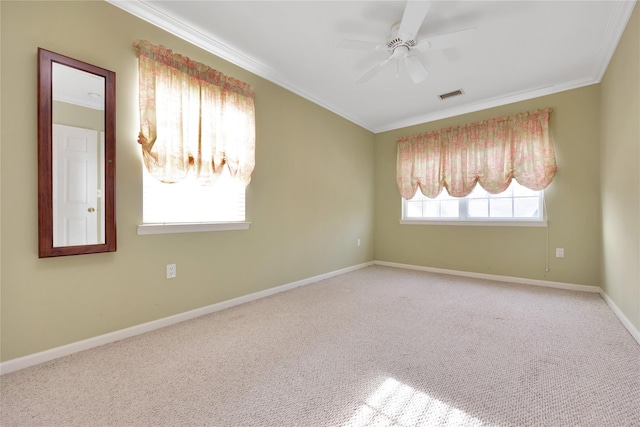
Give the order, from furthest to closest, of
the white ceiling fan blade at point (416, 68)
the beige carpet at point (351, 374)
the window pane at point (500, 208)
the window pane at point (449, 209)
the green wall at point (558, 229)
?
the window pane at point (449, 209) < the window pane at point (500, 208) < the green wall at point (558, 229) < the white ceiling fan blade at point (416, 68) < the beige carpet at point (351, 374)

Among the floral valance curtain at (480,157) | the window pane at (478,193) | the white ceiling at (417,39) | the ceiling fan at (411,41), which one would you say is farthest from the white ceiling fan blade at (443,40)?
the window pane at (478,193)

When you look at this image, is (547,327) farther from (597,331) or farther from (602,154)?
(602,154)

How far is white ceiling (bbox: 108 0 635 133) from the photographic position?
205 centimetres

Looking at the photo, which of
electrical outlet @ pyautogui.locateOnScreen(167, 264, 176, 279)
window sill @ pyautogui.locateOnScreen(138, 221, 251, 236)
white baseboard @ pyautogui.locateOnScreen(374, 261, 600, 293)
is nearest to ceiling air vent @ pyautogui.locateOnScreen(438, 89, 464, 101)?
white baseboard @ pyautogui.locateOnScreen(374, 261, 600, 293)

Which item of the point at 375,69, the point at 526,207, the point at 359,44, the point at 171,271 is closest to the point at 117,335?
the point at 171,271

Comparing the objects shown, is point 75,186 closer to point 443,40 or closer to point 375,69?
point 375,69

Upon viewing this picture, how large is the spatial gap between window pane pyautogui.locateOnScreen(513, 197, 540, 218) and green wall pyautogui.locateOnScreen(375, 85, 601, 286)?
135 mm

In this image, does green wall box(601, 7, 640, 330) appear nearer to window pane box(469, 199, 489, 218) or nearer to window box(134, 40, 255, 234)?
window pane box(469, 199, 489, 218)

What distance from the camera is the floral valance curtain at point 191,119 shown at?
6.66 ft

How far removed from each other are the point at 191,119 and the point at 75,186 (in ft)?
3.16

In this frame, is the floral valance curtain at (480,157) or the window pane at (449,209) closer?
the floral valance curtain at (480,157)

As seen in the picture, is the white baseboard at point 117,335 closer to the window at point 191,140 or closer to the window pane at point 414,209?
the window at point 191,140

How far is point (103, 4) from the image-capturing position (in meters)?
1.87

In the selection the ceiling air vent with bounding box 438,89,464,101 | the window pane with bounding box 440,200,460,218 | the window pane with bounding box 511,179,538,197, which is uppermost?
the ceiling air vent with bounding box 438,89,464,101
